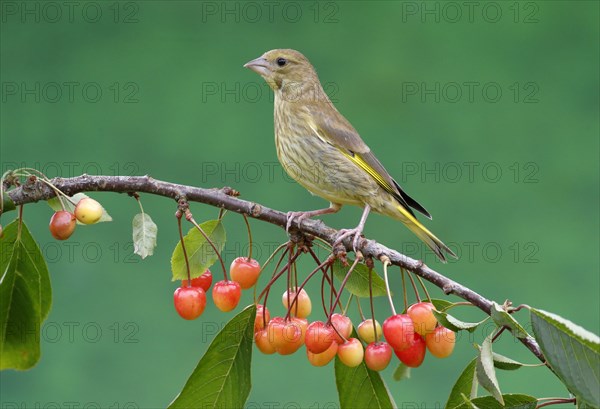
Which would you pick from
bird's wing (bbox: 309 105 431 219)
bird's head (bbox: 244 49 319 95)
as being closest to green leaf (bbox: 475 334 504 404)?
bird's wing (bbox: 309 105 431 219)

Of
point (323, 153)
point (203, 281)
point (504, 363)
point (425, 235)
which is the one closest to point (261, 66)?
point (323, 153)

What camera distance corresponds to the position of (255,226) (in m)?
2.80

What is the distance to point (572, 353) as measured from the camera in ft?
3.07

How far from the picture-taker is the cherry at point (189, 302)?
44.1 inches

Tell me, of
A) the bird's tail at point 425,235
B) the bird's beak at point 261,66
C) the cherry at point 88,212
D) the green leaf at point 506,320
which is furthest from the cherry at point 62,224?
the bird's beak at point 261,66

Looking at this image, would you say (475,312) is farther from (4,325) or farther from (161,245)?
(4,325)

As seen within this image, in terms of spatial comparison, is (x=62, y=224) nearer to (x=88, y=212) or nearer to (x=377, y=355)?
(x=88, y=212)

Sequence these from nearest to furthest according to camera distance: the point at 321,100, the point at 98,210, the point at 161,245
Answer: the point at 98,210, the point at 321,100, the point at 161,245

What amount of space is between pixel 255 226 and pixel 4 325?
1699mm

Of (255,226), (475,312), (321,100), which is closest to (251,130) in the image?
(255,226)

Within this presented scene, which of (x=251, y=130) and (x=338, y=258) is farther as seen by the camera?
(x=251, y=130)

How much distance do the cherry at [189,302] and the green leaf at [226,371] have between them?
4 cm

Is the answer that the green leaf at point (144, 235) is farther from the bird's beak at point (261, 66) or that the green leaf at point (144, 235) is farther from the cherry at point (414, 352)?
the bird's beak at point (261, 66)

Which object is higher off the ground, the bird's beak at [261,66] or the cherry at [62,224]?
the bird's beak at [261,66]
